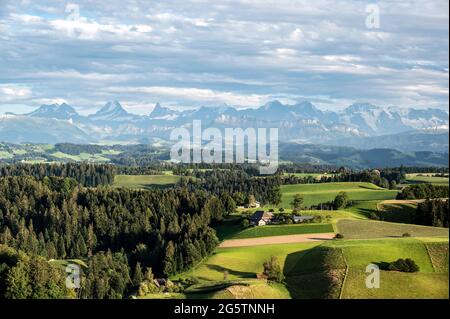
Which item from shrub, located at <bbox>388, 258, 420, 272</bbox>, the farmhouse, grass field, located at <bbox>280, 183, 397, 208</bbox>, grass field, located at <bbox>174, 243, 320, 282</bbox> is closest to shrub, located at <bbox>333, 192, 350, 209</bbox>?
grass field, located at <bbox>280, 183, 397, 208</bbox>

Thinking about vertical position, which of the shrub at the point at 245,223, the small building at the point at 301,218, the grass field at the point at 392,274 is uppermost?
the grass field at the point at 392,274

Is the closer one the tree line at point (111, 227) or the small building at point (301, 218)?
the tree line at point (111, 227)

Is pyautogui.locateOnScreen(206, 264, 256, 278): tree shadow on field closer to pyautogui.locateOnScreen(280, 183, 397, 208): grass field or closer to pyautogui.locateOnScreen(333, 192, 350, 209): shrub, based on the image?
pyautogui.locateOnScreen(333, 192, 350, 209): shrub

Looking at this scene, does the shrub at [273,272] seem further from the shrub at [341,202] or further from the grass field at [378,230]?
the shrub at [341,202]

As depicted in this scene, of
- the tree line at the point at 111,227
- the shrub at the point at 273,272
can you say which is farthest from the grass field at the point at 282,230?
the shrub at the point at 273,272

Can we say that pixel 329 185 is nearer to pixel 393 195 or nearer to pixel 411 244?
pixel 393 195

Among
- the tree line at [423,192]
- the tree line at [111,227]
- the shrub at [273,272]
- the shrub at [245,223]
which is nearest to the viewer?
the shrub at [273,272]

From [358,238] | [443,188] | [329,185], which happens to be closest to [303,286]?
[358,238]
